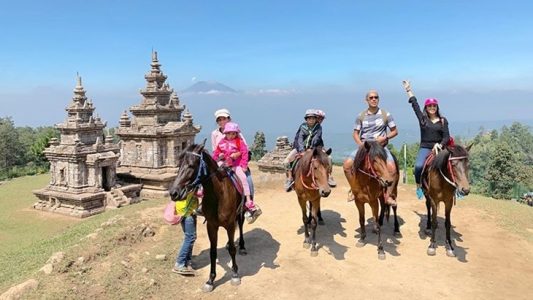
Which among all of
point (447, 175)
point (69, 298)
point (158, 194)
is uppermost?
point (447, 175)

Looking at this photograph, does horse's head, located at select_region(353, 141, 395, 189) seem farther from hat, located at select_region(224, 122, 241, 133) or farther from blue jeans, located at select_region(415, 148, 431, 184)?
hat, located at select_region(224, 122, 241, 133)

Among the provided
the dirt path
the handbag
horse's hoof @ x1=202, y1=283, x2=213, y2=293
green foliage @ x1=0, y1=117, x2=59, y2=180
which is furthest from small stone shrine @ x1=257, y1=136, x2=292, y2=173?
green foliage @ x1=0, y1=117, x2=59, y2=180

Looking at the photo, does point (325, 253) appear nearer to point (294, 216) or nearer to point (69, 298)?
point (294, 216)

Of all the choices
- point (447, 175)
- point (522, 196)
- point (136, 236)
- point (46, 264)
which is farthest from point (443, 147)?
point (522, 196)

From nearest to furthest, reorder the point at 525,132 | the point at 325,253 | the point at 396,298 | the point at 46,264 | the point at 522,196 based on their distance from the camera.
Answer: the point at 396,298 < the point at 46,264 < the point at 325,253 < the point at 522,196 < the point at 525,132

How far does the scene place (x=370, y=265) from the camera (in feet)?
29.8

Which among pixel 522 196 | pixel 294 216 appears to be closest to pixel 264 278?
pixel 294 216

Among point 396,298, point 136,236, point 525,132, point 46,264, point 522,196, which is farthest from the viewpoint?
point 525,132

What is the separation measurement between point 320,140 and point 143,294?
5443 millimetres

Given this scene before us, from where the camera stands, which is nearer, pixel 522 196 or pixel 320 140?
pixel 320 140

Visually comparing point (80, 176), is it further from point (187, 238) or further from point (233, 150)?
point (233, 150)

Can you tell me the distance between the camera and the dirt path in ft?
26.1

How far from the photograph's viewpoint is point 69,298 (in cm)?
799

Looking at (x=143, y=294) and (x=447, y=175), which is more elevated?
(x=447, y=175)
